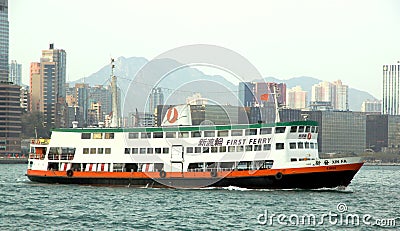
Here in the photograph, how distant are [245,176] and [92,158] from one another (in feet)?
43.6

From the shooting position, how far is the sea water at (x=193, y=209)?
4278 cm

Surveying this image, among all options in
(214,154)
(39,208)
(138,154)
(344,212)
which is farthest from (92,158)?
(344,212)

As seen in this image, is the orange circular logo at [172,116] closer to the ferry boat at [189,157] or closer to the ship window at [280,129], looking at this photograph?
the ferry boat at [189,157]

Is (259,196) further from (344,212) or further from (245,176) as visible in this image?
(344,212)

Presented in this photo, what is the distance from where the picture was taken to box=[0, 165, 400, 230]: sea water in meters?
42.8

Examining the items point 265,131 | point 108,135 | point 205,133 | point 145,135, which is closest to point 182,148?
point 205,133

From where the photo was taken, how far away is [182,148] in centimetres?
6247

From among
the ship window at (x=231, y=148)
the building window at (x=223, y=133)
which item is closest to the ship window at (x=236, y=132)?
the building window at (x=223, y=133)

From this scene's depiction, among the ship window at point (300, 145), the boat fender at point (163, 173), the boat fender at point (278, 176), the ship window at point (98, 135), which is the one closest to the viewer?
the boat fender at point (278, 176)

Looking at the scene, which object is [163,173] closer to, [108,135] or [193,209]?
[108,135]

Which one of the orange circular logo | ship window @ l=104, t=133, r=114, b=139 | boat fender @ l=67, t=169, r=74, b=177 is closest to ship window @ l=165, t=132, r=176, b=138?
the orange circular logo

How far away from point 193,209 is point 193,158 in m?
13.1

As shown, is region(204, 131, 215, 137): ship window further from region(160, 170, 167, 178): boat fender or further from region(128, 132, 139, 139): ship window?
region(128, 132, 139, 139): ship window

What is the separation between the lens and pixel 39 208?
4962 cm
